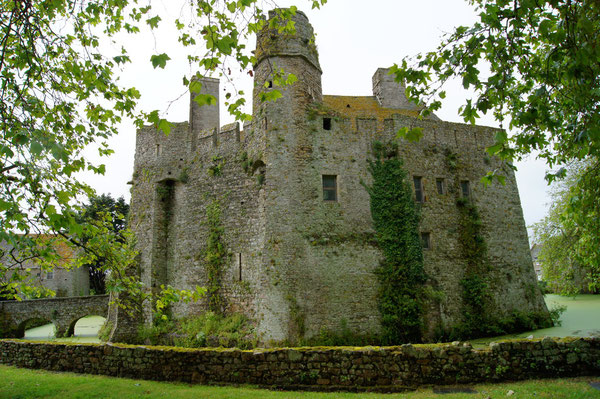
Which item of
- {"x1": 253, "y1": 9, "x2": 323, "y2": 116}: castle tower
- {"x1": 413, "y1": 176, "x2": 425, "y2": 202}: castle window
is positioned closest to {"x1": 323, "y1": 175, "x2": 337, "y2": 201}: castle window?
{"x1": 253, "y1": 9, "x2": 323, "y2": 116}: castle tower

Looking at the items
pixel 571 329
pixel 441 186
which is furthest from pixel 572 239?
pixel 441 186

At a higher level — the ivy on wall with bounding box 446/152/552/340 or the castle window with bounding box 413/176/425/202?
the castle window with bounding box 413/176/425/202

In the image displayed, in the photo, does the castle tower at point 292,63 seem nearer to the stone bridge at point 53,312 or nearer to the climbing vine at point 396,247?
the climbing vine at point 396,247

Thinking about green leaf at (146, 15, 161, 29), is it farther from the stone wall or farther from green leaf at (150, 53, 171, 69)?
the stone wall

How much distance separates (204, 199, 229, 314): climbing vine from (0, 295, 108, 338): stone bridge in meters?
13.1

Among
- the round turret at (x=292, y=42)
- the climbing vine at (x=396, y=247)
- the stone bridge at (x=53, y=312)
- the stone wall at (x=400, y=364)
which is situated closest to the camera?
the stone wall at (x=400, y=364)

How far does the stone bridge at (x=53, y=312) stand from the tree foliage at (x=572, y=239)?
26.1 m

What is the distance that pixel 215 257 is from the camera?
16797mm

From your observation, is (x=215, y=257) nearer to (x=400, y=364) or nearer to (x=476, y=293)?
(x=400, y=364)

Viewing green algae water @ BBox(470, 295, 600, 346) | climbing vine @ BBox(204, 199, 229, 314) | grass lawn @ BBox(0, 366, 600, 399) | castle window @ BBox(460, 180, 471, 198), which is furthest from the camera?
castle window @ BBox(460, 180, 471, 198)

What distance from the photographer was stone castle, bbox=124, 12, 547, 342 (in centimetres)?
1442

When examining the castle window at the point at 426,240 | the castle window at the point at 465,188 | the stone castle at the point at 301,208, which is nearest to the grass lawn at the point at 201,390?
the stone castle at the point at 301,208

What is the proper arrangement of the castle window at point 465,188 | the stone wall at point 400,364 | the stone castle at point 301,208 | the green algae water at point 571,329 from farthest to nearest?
the castle window at point 465,188, the green algae water at point 571,329, the stone castle at point 301,208, the stone wall at point 400,364

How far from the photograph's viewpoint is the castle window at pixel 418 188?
55.0 feet
